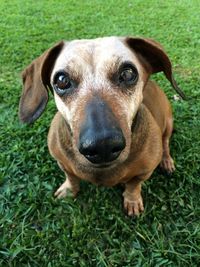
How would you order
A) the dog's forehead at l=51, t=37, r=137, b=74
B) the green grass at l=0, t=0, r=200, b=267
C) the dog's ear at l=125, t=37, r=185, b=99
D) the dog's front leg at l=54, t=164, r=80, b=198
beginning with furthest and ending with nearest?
the dog's front leg at l=54, t=164, r=80, b=198 → the green grass at l=0, t=0, r=200, b=267 → the dog's ear at l=125, t=37, r=185, b=99 → the dog's forehead at l=51, t=37, r=137, b=74

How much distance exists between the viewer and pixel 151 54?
8.59 feet

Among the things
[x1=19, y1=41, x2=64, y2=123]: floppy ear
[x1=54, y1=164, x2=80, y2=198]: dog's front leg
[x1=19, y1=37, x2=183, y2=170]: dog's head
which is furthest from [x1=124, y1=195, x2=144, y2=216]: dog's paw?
[x1=19, y1=41, x2=64, y2=123]: floppy ear

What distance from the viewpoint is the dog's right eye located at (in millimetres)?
2391

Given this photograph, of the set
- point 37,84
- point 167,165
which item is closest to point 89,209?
point 167,165

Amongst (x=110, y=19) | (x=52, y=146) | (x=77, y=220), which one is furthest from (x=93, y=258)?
(x=110, y=19)

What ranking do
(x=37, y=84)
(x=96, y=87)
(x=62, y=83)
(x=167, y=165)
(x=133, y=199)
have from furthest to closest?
(x=167, y=165) → (x=133, y=199) → (x=37, y=84) → (x=62, y=83) → (x=96, y=87)

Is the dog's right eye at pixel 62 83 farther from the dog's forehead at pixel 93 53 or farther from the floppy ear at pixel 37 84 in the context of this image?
the floppy ear at pixel 37 84

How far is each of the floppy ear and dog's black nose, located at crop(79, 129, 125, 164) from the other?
2.28 ft

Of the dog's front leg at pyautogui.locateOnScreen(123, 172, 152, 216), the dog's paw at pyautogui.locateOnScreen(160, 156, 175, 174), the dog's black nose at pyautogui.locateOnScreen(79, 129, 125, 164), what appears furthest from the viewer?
the dog's paw at pyautogui.locateOnScreen(160, 156, 175, 174)

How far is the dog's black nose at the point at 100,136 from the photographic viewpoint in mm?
1986

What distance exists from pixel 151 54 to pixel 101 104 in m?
0.69

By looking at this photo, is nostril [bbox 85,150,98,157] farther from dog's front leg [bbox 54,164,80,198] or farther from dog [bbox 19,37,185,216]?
dog's front leg [bbox 54,164,80,198]

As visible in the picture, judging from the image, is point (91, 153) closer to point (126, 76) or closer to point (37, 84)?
point (126, 76)

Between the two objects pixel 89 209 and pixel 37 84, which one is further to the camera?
pixel 89 209
